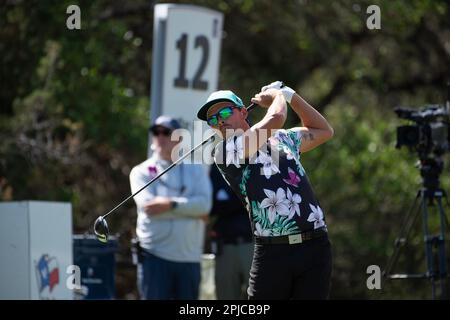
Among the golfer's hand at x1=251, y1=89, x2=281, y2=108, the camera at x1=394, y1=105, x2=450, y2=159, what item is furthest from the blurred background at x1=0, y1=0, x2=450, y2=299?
the golfer's hand at x1=251, y1=89, x2=281, y2=108

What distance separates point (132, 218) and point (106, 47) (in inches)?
83.9

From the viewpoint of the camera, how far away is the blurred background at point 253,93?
10.4 m

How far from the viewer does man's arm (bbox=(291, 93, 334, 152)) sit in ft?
18.7

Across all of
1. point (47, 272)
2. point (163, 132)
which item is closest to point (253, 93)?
point (163, 132)

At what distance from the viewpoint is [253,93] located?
13633 mm

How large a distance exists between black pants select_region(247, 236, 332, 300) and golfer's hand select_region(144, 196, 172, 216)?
2508mm

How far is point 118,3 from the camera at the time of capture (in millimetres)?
13008

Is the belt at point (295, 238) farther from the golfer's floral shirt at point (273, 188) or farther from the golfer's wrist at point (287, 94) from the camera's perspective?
the golfer's wrist at point (287, 94)

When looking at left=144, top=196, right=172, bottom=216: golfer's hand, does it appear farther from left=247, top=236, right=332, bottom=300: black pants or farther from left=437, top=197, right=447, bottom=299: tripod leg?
left=247, top=236, right=332, bottom=300: black pants

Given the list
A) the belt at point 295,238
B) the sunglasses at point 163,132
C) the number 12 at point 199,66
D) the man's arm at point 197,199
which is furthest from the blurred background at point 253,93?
the belt at point 295,238

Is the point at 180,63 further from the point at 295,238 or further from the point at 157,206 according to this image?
the point at 295,238

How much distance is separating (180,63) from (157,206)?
147 centimetres
